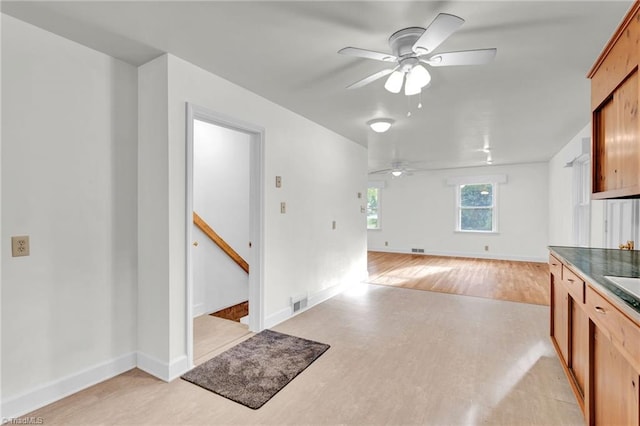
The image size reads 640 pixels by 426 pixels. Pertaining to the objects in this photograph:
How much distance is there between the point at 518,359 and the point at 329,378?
1.59 m

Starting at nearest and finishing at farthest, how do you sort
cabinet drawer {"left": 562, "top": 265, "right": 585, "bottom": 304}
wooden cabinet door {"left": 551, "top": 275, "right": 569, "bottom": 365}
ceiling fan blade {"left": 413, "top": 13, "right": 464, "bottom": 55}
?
ceiling fan blade {"left": 413, "top": 13, "right": 464, "bottom": 55}
cabinet drawer {"left": 562, "top": 265, "right": 585, "bottom": 304}
wooden cabinet door {"left": 551, "top": 275, "right": 569, "bottom": 365}

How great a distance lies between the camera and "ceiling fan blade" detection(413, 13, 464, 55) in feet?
4.58

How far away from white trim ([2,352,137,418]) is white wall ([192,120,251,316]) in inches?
49.5

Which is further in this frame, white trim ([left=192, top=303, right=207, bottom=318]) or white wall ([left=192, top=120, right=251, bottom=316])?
white wall ([left=192, top=120, right=251, bottom=316])

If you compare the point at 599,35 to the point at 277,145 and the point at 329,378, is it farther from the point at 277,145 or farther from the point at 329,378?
the point at 329,378

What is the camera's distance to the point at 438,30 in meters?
1.50

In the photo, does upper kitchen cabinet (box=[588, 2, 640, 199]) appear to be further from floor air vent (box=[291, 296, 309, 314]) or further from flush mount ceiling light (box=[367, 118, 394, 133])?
floor air vent (box=[291, 296, 309, 314])

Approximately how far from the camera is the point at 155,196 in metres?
2.26

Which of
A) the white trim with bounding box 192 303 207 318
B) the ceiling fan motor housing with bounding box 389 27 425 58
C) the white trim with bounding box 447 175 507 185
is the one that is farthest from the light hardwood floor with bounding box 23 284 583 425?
the white trim with bounding box 447 175 507 185

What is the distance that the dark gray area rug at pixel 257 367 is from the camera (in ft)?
6.73

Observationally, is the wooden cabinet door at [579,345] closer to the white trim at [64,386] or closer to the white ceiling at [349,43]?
the white ceiling at [349,43]

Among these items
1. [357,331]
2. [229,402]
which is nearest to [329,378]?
[229,402]

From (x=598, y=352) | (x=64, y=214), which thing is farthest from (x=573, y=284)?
(x=64, y=214)

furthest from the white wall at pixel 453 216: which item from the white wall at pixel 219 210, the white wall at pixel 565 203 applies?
the white wall at pixel 219 210
